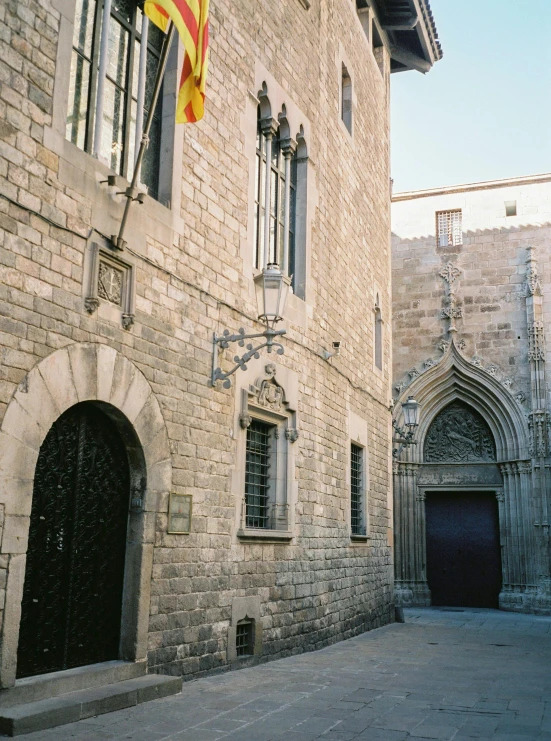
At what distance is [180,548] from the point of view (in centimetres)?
686

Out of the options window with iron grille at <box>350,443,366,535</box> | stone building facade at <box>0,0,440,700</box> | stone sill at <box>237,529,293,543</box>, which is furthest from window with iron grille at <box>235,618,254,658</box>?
window with iron grille at <box>350,443,366,535</box>

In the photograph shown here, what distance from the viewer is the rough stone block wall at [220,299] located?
5430 millimetres

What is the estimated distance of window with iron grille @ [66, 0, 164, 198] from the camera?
6.25 metres

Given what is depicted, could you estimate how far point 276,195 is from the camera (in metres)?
9.72

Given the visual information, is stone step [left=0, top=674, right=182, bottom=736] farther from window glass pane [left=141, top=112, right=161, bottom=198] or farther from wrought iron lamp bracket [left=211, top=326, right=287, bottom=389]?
window glass pane [left=141, top=112, right=161, bottom=198]

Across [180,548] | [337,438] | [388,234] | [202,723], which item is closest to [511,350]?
[388,234]

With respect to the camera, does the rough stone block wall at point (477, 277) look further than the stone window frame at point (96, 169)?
Yes

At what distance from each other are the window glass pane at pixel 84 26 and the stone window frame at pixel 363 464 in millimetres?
6717

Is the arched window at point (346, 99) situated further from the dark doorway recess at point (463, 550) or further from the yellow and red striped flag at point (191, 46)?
the dark doorway recess at point (463, 550)

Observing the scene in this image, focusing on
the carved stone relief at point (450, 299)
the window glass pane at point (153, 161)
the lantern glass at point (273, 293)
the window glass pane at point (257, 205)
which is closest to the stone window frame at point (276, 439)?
the lantern glass at point (273, 293)

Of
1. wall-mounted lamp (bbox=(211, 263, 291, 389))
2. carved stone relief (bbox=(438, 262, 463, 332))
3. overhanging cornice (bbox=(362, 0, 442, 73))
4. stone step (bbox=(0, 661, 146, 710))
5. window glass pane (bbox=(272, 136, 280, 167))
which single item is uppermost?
overhanging cornice (bbox=(362, 0, 442, 73))

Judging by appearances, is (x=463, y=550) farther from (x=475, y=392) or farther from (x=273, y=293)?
(x=273, y=293)

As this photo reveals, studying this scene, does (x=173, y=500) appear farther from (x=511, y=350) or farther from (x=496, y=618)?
(x=511, y=350)

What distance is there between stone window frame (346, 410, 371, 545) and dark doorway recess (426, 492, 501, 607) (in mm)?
6416
